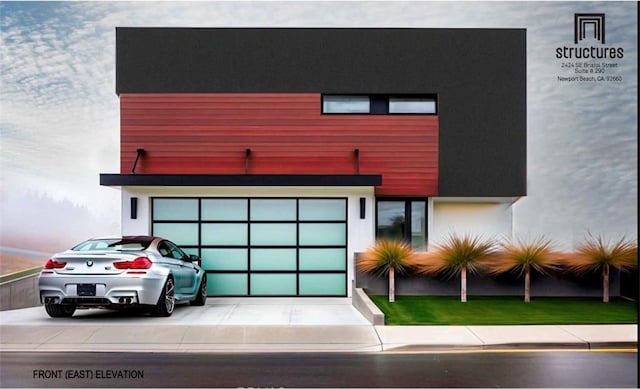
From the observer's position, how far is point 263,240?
17.8m

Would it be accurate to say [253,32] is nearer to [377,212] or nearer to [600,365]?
[377,212]

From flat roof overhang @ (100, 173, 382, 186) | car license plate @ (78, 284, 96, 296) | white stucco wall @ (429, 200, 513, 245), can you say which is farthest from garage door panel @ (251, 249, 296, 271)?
car license plate @ (78, 284, 96, 296)

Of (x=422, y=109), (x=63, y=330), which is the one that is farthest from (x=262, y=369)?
(x=422, y=109)

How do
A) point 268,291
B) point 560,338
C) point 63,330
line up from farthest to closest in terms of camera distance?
point 268,291 → point 63,330 → point 560,338

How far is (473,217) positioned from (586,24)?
662cm

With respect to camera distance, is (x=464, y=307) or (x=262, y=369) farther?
(x=464, y=307)

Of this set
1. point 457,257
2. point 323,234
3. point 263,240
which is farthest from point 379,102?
point 457,257

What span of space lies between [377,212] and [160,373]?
37.8ft

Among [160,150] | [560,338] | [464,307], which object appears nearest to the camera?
[560,338]

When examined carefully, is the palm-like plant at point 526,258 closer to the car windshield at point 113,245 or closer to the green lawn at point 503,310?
the green lawn at point 503,310

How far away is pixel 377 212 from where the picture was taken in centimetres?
1945

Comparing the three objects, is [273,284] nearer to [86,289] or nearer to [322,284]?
[322,284]

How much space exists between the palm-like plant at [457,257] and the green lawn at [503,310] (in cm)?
62

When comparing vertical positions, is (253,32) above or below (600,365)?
above
